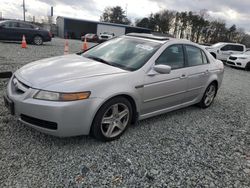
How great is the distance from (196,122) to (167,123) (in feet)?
2.05

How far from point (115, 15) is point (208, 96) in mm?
65708

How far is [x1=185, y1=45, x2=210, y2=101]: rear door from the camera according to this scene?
4.21 metres

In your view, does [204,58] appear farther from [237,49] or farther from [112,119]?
[237,49]

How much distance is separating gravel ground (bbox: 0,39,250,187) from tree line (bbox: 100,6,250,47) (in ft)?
155

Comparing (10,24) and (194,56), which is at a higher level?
(10,24)

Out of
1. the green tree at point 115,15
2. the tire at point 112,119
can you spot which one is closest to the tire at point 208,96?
the tire at point 112,119

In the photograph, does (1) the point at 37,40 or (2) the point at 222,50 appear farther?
(2) the point at 222,50

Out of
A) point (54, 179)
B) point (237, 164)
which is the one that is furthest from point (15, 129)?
point (237, 164)

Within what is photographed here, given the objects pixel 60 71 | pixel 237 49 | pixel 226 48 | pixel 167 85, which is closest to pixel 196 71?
pixel 167 85

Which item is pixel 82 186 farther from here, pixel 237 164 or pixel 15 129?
pixel 237 164

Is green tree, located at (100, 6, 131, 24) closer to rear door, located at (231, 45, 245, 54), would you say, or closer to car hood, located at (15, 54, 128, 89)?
rear door, located at (231, 45, 245, 54)

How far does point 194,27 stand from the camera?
48.8 m

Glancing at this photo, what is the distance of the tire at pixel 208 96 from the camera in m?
4.88

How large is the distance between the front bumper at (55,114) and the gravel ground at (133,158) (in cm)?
32
